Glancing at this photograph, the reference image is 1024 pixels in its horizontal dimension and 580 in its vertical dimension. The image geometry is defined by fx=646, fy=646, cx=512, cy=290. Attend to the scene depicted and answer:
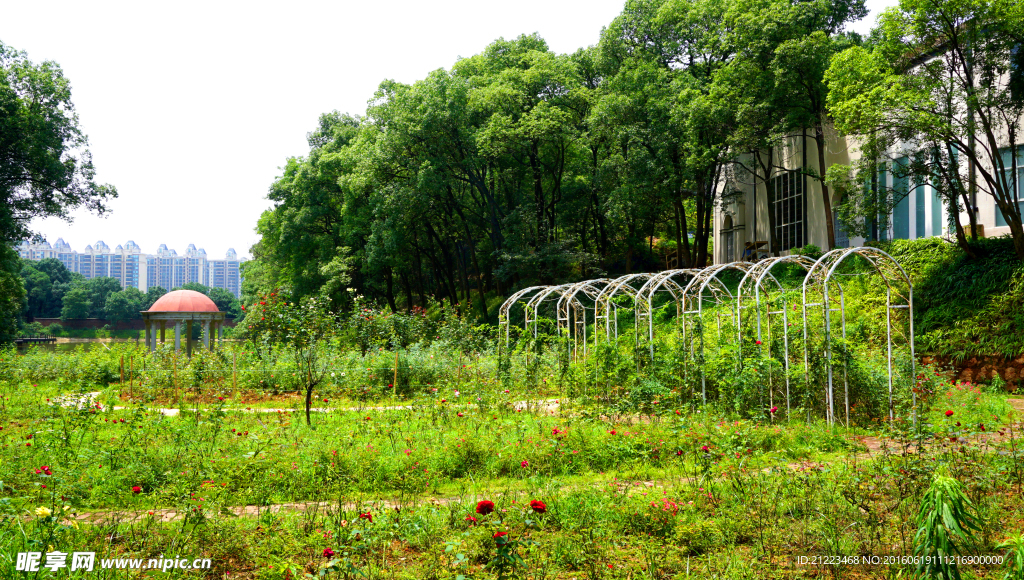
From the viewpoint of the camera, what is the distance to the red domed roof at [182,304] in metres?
20.0

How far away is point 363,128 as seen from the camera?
30328mm

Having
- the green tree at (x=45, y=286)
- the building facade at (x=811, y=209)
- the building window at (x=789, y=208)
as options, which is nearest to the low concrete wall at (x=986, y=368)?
the building facade at (x=811, y=209)

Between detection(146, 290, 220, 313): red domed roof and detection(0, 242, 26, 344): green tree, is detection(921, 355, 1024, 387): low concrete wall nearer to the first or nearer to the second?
detection(146, 290, 220, 313): red domed roof

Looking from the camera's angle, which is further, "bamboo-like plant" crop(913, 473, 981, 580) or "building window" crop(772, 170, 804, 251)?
"building window" crop(772, 170, 804, 251)

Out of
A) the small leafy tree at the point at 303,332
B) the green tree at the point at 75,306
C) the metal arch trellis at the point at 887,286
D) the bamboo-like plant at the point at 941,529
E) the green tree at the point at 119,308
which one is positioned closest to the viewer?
the bamboo-like plant at the point at 941,529

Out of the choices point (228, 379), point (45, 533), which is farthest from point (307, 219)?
point (45, 533)

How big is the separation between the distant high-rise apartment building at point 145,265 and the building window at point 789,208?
145724 millimetres

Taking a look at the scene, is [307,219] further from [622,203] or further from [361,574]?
[361,574]

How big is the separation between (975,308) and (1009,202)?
2.28 meters

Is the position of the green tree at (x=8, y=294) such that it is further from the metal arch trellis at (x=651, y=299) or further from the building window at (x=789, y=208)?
the building window at (x=789, y=208)

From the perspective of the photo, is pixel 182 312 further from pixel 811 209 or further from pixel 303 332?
pixel 811 209

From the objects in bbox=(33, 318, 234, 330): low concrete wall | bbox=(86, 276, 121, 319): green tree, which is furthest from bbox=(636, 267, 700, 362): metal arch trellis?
bbox=(86, 276, 121, 319): green tree

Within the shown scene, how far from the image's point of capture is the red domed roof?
2005cm

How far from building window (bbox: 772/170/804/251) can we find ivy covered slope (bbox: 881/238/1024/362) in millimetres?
8725
